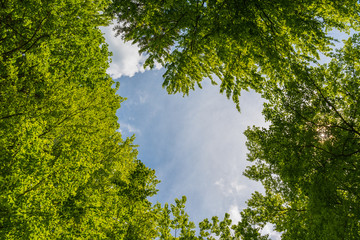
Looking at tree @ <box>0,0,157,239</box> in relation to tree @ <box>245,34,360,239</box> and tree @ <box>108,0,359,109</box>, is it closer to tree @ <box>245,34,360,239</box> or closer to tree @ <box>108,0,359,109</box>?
tree @ <box>108,0,359,109</box>

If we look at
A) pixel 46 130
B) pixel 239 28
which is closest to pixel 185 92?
pixel 239 28

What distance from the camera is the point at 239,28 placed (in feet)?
14.7

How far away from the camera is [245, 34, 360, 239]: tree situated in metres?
5.16

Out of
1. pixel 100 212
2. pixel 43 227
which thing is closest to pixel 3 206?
pixel 43 227

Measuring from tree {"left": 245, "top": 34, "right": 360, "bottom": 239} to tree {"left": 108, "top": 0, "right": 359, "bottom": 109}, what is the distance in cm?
84

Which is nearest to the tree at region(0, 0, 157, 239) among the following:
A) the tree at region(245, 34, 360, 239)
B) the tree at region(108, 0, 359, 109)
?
the tree at region(108, 0, 359, 109)

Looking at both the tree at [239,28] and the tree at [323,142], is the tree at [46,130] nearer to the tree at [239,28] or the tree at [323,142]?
the tree at [239,28]

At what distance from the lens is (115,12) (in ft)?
17.1

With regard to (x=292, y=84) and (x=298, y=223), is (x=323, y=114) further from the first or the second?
(x=298, y=223)

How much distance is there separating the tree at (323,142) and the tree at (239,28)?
33.0 inches

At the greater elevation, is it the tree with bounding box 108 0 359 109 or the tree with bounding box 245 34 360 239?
the tree with bounding box 108 0 359 109

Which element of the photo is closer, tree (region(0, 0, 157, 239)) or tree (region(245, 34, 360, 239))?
tree (region(0, 0, 157, 239))

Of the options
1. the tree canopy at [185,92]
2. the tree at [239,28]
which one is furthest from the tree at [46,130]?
the tree at [239,28]

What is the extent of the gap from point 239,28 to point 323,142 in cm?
402
